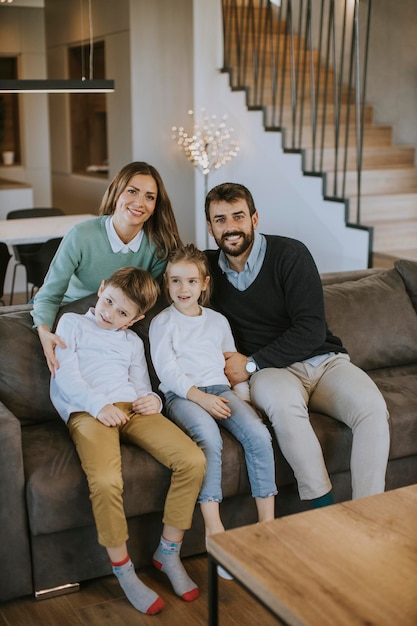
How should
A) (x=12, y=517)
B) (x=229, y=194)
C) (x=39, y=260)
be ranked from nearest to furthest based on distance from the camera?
(x=12, y=517), (x=229, y=194), (x=39, y=260)

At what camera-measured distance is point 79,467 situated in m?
2.67

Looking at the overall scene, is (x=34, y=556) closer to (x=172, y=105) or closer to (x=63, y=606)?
(x=63, y=606)

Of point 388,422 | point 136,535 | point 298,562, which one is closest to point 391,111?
point 388,422

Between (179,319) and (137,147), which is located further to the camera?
(137,147)

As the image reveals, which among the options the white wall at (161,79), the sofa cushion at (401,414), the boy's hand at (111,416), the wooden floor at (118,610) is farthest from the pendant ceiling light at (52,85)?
the wooden floor at (118,610)

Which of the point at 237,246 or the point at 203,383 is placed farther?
the point at 237,246

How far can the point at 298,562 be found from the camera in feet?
6.32

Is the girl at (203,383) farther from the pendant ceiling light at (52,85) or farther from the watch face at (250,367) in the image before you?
the pendant ceiling light at (52,85)

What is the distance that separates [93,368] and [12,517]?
0.59m

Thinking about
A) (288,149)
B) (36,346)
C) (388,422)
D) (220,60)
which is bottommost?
(388,422)

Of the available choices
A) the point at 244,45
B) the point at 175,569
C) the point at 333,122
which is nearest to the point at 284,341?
the point at 175,569

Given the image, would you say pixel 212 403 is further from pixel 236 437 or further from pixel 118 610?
pixel 118 610

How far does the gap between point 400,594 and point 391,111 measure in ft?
22.2

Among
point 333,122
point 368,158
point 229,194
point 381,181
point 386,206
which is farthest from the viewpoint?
point 333,122
